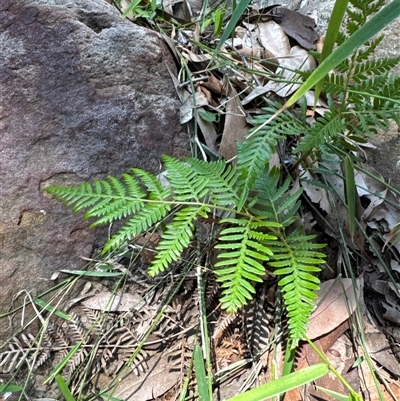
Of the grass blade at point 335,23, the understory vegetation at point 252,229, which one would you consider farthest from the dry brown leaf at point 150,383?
the grass blade at point 335,23

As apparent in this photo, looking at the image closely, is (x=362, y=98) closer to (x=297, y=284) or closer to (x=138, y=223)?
(x=297, y=284)

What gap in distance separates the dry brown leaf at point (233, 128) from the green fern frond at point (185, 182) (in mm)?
393

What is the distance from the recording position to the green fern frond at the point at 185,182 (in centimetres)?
117

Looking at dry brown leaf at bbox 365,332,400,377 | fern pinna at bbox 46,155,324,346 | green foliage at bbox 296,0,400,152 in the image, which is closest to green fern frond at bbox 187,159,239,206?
fern pinna at bbox 46,155,324,346

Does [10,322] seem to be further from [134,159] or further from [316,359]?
[316,359]

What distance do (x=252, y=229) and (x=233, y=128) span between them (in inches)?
22.9

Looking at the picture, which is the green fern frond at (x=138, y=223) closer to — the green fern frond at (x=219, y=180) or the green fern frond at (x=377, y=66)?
the green fern frond at (x=219, y=180)

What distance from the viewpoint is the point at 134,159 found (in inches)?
61.2

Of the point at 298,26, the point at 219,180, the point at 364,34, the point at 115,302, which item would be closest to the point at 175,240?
the point at 219,180

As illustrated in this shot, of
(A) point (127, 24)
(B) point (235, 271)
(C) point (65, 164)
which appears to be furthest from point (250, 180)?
(A) point (127, 24)

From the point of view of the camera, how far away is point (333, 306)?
1.39 meters

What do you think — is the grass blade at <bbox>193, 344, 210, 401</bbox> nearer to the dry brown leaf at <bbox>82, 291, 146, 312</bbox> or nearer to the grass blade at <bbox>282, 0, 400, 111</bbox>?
the dry brown leaf at <bbox>82, 291, 146, 312</bbox>

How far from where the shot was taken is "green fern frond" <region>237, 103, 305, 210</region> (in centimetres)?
116

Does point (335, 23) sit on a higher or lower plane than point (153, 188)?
higher
